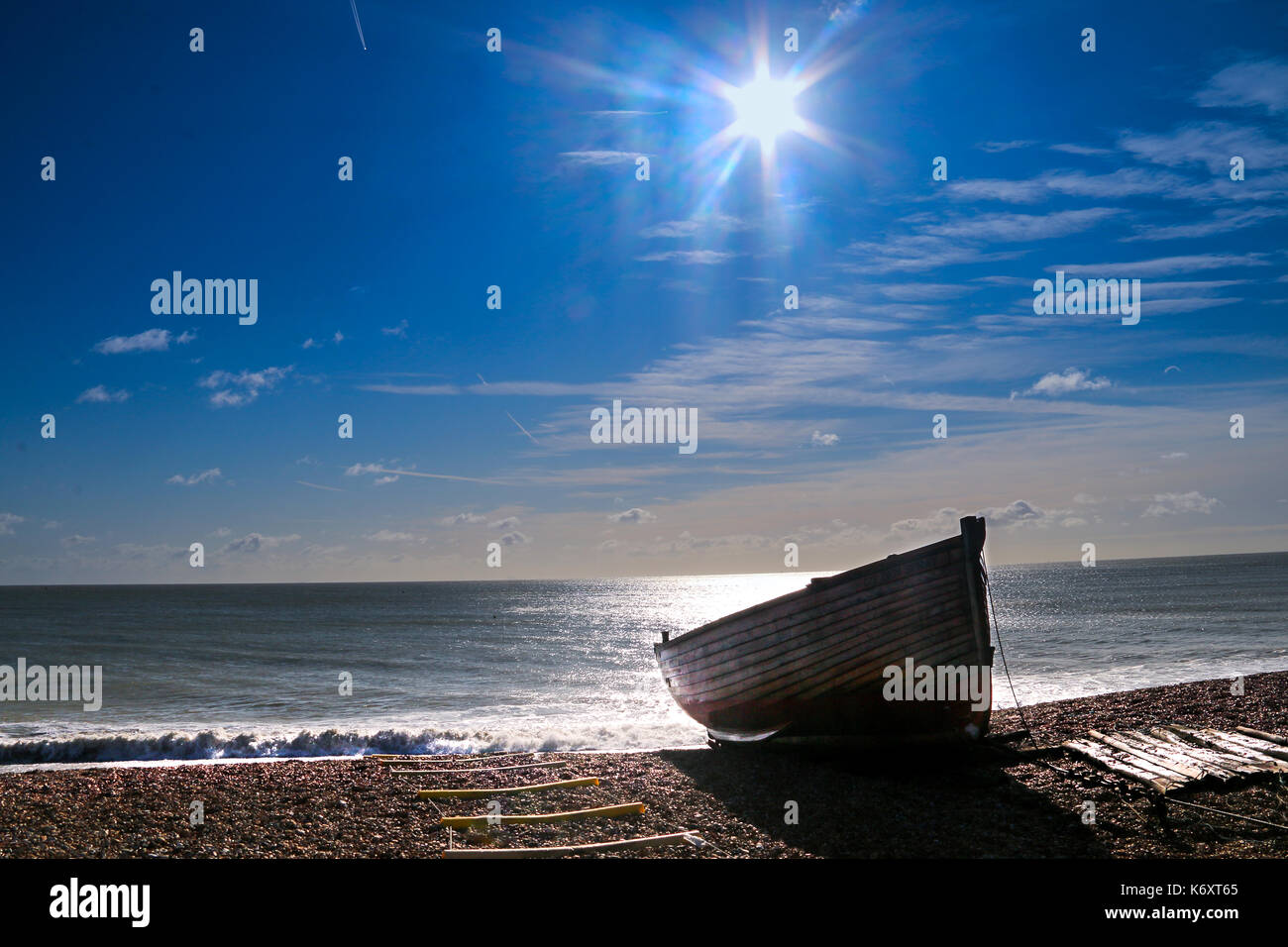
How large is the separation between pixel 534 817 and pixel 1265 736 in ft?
35.4

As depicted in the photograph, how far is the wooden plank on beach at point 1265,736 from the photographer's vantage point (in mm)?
11216

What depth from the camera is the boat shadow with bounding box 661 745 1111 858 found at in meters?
8.23

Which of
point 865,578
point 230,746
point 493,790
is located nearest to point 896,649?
point 865,578

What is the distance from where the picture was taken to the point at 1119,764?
34.4 ft

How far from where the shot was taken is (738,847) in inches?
327

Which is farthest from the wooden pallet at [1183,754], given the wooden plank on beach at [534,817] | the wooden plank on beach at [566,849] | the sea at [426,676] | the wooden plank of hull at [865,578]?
the sea at [426,676]

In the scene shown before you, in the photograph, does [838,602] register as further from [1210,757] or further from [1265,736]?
[1265,736]

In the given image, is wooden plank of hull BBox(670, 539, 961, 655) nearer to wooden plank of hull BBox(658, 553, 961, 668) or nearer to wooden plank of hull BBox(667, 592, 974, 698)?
wooden plank of hull BBox(658, 553, 961, 668)

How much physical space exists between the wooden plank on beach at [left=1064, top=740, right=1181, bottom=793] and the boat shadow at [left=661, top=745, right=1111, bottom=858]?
1165 mm

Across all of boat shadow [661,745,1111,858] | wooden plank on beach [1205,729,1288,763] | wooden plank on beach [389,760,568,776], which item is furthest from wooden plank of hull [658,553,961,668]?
wooden plank on beach [1205,729,1288,763]

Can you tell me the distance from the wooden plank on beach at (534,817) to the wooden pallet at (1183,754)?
6.36 metres

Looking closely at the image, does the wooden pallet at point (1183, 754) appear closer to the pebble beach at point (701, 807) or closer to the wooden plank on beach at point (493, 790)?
the pebble beach at point (701, 807)
